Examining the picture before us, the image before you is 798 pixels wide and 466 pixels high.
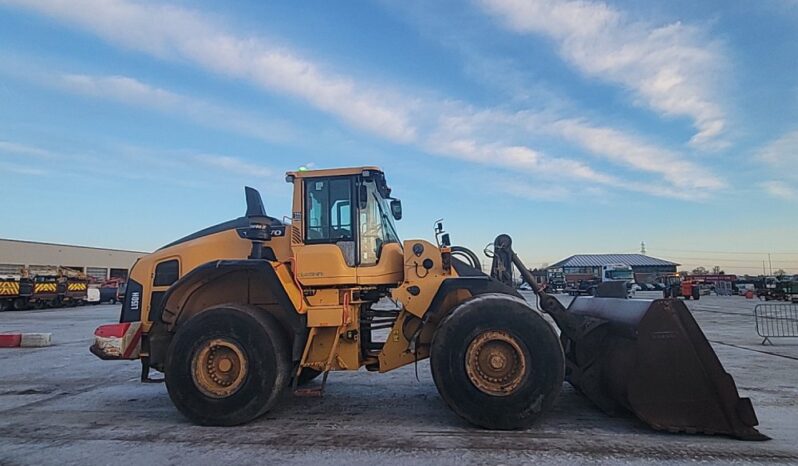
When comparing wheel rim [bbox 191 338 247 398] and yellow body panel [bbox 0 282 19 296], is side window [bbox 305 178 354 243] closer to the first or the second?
wheel rim [bbox 191 338 247 398]

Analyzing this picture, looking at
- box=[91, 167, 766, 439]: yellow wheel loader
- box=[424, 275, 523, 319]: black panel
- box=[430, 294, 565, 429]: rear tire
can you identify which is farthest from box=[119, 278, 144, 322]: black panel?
box=[430, 294, 565, 429]: rear tire

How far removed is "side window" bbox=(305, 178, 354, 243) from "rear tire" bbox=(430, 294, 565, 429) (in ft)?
5.77

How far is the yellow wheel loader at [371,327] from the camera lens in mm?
5242

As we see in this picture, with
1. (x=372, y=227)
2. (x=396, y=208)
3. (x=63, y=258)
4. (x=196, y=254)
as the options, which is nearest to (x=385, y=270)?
(x=372, y=227)

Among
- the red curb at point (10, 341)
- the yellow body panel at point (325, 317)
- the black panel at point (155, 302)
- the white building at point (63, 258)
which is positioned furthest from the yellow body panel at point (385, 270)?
the white building at point (63, 258)

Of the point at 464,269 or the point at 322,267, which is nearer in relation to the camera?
the point at 322,267

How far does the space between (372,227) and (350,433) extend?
2.45 metres

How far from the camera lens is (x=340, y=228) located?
6324 mm

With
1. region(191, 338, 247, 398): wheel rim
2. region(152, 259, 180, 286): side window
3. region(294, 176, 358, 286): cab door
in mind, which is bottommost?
region(191, 338, 247, 398): wheel rim

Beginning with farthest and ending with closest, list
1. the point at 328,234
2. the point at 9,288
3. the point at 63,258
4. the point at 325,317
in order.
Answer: the point at 63,258 → the point at 9,288 → the point at 328,234 → the point at 325,317

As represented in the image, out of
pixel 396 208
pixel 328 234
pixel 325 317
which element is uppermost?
pixel 396 208

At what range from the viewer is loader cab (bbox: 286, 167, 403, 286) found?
6.18m

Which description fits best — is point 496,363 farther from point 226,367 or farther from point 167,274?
point 167,274

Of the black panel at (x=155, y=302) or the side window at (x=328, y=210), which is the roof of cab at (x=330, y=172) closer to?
the side window at (x=328, y=210)
